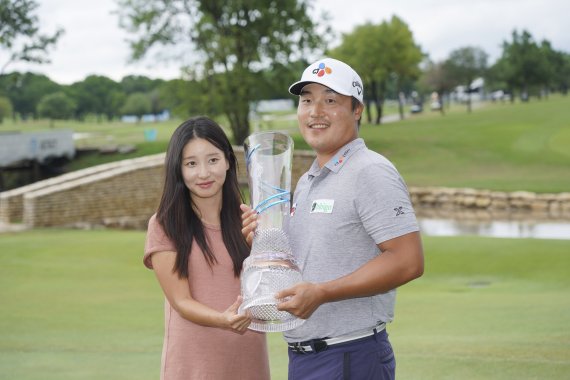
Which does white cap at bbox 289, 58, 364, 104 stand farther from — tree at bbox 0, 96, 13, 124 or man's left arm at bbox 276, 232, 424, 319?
tree at bbox 0, 96, 13, 124

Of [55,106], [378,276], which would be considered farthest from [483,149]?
[55,106]

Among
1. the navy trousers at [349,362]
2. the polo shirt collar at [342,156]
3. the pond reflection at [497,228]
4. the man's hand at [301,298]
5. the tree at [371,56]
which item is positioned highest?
the tree at [371,56]

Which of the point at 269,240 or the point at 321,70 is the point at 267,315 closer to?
the point at 269,240

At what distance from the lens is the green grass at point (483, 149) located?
94.9ft

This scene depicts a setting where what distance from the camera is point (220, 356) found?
312 centimetres

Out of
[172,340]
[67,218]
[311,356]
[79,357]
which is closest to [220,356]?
[172,340]

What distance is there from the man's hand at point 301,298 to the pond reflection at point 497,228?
16.3m

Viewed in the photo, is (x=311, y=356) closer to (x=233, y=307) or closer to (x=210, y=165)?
(x=233, y=307)

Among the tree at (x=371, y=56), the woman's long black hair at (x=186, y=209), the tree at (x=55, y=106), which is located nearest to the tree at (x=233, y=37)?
the tree at (x=371, y=56)

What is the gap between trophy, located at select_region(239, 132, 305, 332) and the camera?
108 inches

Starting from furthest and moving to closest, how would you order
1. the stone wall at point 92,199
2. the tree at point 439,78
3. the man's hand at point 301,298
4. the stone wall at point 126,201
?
1. the tree at point 439,78
2. the stone wall at point 126,201
3. the stone wall at point 92,199
4. the man's hand at point 301,298

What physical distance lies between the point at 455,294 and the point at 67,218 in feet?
42.2

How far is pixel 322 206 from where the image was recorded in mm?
2834

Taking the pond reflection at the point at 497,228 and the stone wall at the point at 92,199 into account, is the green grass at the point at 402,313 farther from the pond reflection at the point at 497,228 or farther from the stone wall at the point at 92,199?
the pond reflection at the point at 497,228
